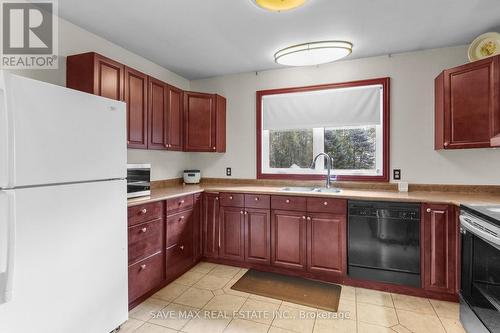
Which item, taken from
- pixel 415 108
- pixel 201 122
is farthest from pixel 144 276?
pixel 415 108

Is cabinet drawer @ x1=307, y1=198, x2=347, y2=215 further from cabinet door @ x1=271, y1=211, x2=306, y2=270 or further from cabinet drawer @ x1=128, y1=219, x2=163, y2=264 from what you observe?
cabinet drawer @ x1=128, y1=219, x2=163, y2=264

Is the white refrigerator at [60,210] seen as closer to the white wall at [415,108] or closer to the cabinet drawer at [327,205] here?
the cabinet drawer at [327,205]

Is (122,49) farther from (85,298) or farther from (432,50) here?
(432,50)

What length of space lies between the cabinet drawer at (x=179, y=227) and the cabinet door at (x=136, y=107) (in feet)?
2.66

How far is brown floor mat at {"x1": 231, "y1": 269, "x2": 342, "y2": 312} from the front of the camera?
2303mm

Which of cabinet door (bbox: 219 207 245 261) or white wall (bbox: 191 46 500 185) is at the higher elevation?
white wall (bbox: 191 46 500 185)

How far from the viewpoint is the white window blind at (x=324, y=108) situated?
9.92 ft

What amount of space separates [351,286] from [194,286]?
1.56m

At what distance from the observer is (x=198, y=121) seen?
11.1 feet

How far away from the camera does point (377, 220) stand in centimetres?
244

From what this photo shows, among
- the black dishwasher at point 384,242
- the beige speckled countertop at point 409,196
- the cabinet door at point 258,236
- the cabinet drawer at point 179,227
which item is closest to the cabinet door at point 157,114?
the beige speckled countertop at point 409,196

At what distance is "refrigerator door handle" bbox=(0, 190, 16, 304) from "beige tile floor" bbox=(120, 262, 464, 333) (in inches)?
37.3

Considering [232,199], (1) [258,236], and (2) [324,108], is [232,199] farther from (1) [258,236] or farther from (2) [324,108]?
A: (2) [324,108]

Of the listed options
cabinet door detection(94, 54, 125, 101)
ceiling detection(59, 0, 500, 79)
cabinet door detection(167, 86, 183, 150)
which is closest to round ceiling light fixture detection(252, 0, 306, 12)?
ceiling detection(59, 0, 500, 79)
